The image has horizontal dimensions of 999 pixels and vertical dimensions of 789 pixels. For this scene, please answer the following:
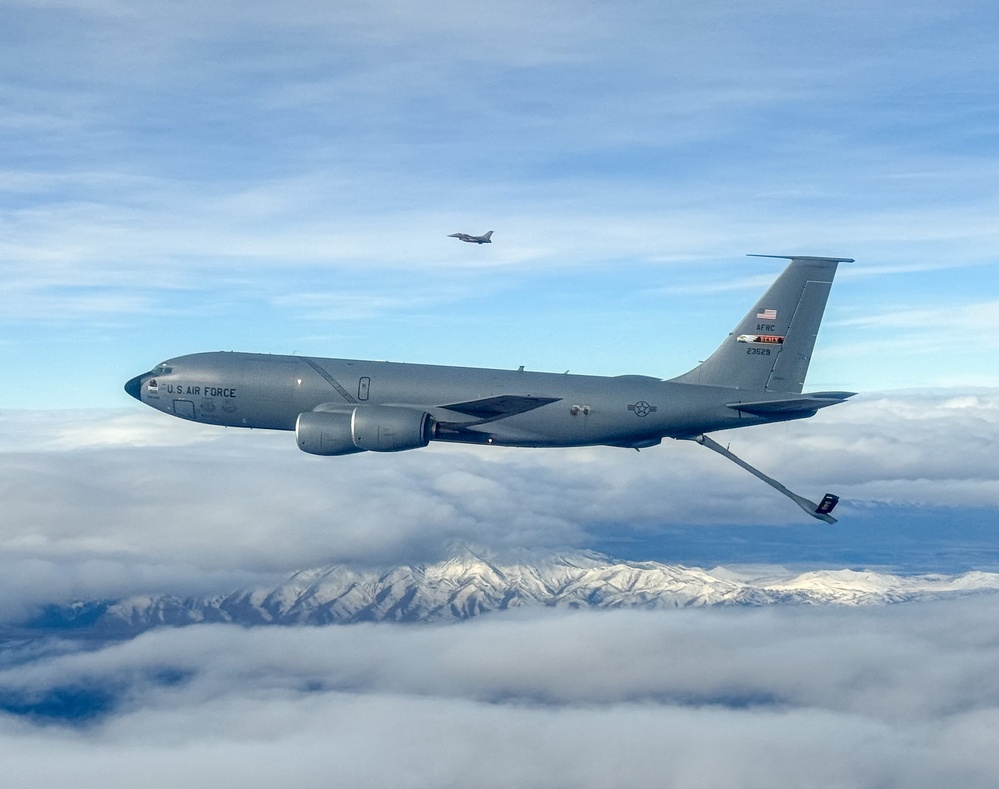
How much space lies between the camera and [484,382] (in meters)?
57.2

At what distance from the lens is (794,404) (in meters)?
53.6

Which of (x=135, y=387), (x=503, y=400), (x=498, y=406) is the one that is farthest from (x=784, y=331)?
(x=135, y=387)

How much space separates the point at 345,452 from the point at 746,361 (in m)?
25.4

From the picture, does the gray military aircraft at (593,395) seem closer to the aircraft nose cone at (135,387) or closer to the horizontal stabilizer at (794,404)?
the horizontal stabilizer at (794,404)

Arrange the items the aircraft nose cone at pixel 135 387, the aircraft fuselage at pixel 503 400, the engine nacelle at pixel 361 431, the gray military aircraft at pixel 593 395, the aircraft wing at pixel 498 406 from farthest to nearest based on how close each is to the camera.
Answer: the aircraft nose cone at pixel 135 387 < the aircraft fuselage at pixel 503 400 < the gray military aircraft at pixel 593 395 < the aircraft wing at pixel 498 406 < the engine nacelle at pixel 361 431

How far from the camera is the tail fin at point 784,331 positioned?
185 feet

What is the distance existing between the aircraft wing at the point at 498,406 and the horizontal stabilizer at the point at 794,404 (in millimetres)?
11547

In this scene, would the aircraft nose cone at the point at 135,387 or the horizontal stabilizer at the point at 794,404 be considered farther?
the aircraft nose cone at the point at 135,387

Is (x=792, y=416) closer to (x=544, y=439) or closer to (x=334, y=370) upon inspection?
(x=544, y=439)

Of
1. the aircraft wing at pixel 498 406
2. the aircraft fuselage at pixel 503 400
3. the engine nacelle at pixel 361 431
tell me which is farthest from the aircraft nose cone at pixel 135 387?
the aircraft wing at pixel 498 406

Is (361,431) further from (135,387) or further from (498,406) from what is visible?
(135,387)

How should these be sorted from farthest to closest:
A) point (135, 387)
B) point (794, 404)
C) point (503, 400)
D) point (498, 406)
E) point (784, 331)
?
point (135, 387), point (784, 331), point (498, 406), point (503, 400), point (794, 404)

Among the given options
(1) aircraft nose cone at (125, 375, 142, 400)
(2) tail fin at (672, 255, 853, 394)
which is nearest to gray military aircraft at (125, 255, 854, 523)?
(2) tail fin at (672, 255, 853, 394)

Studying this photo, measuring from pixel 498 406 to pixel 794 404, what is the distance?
17.3 meters
